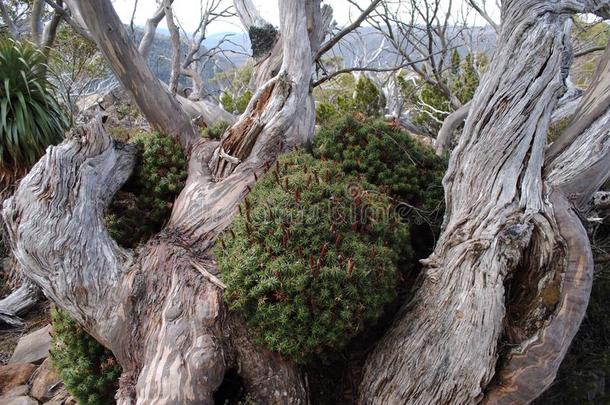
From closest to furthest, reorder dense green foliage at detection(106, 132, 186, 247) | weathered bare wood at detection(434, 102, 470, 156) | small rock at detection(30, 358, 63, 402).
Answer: dense green foliage at detection(106, 132, 186, 247), small rock at detection(30, 358, 63, 402), weathered bare wood at detection(434, 102, 470, 156)

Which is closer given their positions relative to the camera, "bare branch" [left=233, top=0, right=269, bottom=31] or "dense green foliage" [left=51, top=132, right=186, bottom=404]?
"dense green foliage" [left=51, top=132, right=186, bottom=404]

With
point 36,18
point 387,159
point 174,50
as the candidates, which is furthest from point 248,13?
point 36,18

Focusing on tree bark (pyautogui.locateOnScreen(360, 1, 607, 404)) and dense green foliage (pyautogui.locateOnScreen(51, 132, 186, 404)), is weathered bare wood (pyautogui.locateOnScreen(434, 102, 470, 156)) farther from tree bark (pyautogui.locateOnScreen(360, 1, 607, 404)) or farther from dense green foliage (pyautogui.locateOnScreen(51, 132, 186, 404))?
dense green foliage (pyautogui.locateOnScreen(51, 132, 186, 404))

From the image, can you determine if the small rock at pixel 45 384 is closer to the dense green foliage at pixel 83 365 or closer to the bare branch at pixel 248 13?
the dense green foliage at pixel 83 365

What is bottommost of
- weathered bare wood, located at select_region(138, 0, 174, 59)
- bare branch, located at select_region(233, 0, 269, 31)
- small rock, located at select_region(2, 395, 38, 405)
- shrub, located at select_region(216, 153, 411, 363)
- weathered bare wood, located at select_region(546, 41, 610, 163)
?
small rock, located at select_region(2, 395, 38, 405)

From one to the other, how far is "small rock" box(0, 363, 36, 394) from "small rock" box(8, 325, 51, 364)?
16 cm

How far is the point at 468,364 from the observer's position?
333cm

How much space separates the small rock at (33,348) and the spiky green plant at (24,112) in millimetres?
2017

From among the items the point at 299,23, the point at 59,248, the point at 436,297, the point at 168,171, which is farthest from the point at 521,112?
the point at 59,248

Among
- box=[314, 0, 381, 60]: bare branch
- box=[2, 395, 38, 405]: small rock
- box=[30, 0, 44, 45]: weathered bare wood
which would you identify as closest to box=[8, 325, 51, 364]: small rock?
box=[2, 395, 38, 405]: small rock

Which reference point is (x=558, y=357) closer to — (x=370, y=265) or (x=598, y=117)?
(x=370, y=265)

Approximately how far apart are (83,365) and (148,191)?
1790 mm

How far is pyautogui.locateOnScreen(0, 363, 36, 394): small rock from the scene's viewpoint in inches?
202

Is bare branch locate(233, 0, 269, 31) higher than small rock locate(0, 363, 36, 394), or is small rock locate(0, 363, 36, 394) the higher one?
bare branch locate(233, 0, 269, 31)
